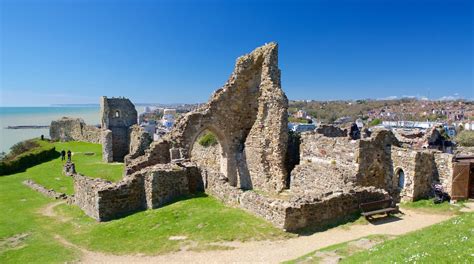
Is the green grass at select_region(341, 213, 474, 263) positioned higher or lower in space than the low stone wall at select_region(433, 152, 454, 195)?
lower

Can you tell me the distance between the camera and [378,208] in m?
13.6

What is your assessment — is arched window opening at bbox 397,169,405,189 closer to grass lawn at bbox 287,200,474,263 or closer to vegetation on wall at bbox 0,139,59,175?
grass lawn at bbox 287,200,474,263

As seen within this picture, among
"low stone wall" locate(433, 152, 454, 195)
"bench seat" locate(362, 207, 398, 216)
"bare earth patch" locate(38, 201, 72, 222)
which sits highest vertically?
"low stone wall" locate(433, 152, 454, 195)

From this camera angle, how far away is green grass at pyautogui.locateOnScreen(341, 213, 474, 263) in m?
7.39

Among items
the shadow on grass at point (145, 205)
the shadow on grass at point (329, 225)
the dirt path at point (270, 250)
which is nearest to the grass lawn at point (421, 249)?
the dirt path at point (270, 250)

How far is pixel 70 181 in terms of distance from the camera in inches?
1009

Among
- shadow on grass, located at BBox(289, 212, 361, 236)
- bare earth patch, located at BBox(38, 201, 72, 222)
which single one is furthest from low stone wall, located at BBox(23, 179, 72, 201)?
shadow on grass, located at BBox(289, 212, 361, 236)

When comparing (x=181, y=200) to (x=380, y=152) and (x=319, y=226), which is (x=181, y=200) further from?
(x=380, y=152)

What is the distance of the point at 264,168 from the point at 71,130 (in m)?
45.1

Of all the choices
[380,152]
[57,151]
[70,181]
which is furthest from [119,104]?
[380,152]

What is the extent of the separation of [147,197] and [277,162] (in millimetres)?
7697

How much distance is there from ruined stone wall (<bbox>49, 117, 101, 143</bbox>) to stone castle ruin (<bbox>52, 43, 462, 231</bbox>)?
103 feet

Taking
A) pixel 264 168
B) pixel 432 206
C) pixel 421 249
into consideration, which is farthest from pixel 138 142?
pixel 421 249

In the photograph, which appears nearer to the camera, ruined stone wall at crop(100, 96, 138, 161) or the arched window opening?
the arched window opening
